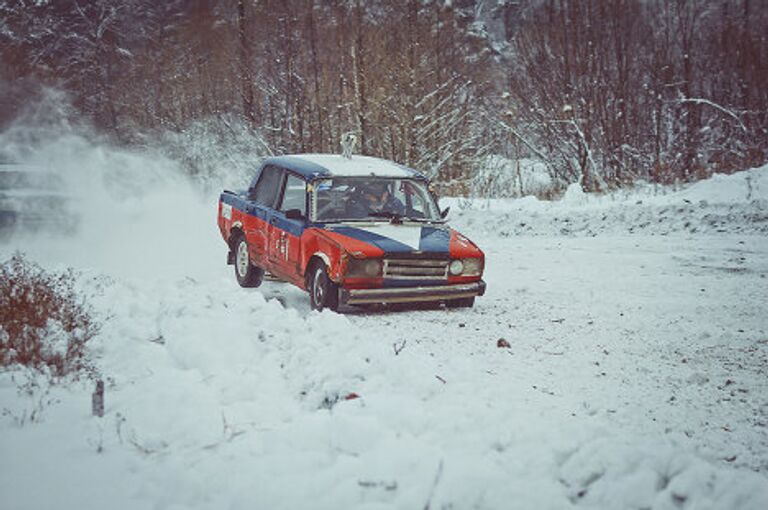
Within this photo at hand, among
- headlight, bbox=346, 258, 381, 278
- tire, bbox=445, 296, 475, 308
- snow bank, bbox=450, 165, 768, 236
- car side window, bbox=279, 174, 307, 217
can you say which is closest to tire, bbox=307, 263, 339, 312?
headlight, bbox=346, 258, 381, 278

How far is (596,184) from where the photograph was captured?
57.7 ft

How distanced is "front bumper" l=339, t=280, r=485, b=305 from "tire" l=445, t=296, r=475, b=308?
146 millimetres

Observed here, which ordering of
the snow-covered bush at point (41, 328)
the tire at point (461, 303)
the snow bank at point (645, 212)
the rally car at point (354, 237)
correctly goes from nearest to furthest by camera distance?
the snow-covered bush at point (41, 328) < the rally car at point (354, 237) < the tire at point (461, 303) < the snow bank at point (645, 212)

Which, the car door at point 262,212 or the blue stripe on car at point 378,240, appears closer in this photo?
the blue stripe on car at point 378,240

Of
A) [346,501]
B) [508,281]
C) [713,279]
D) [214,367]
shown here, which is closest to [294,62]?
[508,281]

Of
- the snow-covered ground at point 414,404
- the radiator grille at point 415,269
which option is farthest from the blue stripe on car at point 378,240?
the snow-covered ground at point 414,404

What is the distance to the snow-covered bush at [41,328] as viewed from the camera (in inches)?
203

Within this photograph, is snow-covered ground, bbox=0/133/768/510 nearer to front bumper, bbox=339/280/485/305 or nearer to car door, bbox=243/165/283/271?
front bumper, bbox=339/280/485/305

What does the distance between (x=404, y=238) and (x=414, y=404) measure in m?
3.48

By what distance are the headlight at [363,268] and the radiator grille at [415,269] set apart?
0.37ft

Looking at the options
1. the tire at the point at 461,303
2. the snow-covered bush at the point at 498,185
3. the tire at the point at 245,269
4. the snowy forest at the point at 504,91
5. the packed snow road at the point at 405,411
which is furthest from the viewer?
the snowy forest at the point at 504,91

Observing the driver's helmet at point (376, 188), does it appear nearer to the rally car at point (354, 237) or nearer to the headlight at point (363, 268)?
the rally car at point (354, 237)

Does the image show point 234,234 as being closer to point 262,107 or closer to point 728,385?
point 728,385

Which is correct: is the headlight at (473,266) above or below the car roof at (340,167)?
below
